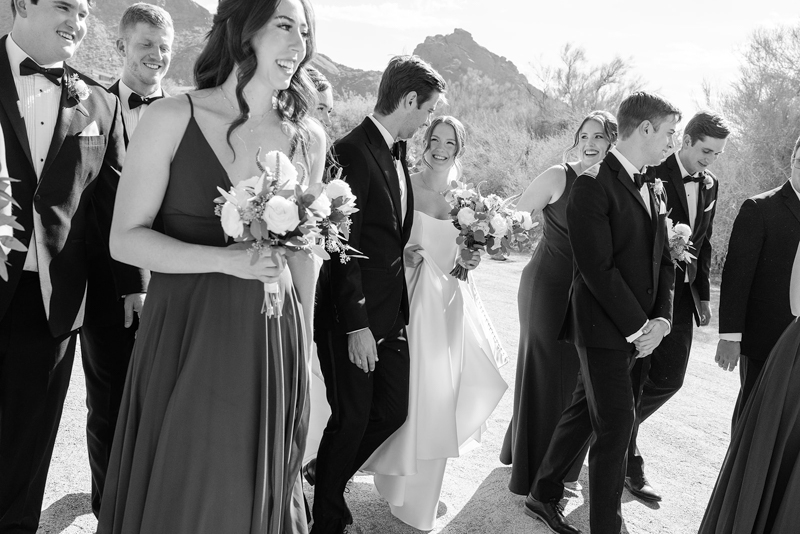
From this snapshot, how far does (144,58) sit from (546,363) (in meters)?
3.38

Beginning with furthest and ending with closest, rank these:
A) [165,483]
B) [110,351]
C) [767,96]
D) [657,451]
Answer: [767,96] → [657,451] → [110,351] → [165,483]

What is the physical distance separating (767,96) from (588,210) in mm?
19680

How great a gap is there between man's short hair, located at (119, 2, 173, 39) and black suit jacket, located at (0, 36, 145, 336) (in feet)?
3.52

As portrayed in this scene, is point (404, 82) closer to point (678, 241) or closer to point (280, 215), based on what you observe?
point (280, 215)

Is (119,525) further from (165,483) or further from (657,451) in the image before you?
(657,451)

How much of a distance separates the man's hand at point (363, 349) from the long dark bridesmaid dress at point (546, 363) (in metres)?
1.63

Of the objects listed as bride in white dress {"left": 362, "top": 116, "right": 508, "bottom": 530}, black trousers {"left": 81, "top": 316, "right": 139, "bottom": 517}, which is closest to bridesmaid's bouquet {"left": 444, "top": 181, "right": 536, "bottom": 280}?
bride in white dress {"left": 362, "top": 116, "right": 508, "bottom": 530}

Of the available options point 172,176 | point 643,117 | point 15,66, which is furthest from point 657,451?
point 15,66

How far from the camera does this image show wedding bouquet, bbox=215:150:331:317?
266 cm

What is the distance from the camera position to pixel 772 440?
369 centimetres

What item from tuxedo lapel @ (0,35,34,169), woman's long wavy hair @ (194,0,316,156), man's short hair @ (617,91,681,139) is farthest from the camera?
man's short hair @ (617,91,681,139)

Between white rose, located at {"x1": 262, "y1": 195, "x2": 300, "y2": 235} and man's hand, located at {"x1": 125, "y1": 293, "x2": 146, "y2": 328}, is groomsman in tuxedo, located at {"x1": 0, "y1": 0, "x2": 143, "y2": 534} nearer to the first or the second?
man's hand, located at {"x1": 125, "y1": 293, "x2": 146, "y2": 328}

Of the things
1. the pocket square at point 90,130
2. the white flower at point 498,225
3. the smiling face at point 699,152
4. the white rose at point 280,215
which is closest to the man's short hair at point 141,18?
the pocket square at point 90,130

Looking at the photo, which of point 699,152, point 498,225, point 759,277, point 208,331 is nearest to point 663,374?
point 759,277
